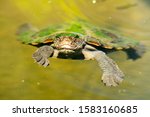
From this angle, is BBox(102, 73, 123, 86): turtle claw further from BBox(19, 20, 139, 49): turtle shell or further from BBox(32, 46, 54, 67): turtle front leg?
BBox(32, 46, 54, 67): turtle front leg

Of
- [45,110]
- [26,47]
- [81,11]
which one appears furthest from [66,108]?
[81,11]

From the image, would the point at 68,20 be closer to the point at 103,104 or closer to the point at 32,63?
the point at 32,63

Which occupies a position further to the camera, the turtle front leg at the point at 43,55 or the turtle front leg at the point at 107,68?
the turtle front leg at the point at 43,55

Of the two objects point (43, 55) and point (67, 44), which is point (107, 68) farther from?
point (43, 55)

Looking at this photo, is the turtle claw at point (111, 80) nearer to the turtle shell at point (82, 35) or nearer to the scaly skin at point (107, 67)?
the scaly skin at point (107, 67)

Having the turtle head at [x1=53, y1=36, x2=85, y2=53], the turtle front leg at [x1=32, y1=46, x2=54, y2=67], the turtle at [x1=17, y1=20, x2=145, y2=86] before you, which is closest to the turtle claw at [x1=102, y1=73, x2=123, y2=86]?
the turtle at [x1=17, y1=20, x2=145, y2=86]

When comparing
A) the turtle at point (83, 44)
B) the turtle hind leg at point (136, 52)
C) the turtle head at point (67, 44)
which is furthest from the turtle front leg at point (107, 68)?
the turtle hind leg at point (136, 52)

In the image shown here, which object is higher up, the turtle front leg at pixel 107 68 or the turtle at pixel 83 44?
the turtle at pixel 83 44
